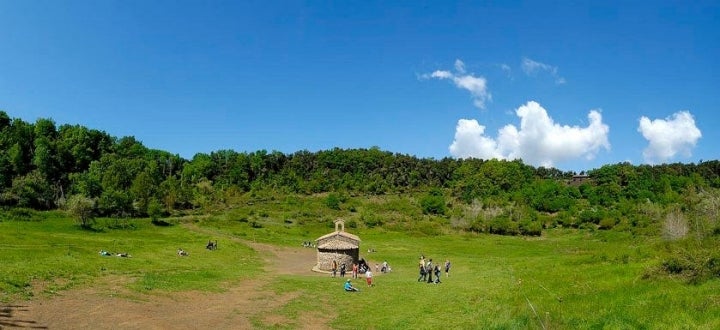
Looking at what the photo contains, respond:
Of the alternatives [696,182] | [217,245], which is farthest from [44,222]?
[696,182]

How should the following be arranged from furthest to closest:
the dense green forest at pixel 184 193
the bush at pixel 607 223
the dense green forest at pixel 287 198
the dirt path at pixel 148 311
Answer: the bush at pixel 607 223 → the dense green forest at pixel 184 193 → the dense green forest at pixel 287 198 → the dirt path at pixel 148 311

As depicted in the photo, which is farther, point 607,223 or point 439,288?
point 607,223

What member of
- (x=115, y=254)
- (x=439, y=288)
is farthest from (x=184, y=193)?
(x=439, y=288)

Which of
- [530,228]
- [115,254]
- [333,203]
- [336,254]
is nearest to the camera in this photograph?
[115,254]

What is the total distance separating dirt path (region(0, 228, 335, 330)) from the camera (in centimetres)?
2448

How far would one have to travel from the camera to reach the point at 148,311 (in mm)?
28500

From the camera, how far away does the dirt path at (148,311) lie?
24484 millimetres

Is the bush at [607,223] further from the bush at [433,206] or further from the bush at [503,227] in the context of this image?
the bush at [433,206]

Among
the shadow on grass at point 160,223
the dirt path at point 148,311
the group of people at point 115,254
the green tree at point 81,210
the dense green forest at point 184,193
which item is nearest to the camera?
the dirt path at point 148,311

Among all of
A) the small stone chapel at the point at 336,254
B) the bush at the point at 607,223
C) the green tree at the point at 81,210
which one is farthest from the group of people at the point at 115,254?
the bush at the point at 607,223

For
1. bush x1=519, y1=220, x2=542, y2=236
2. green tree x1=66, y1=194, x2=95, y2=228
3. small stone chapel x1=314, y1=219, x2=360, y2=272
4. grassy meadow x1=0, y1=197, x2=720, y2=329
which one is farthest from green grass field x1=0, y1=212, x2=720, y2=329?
bush x1=519, y1=220, x2=542, y2=236

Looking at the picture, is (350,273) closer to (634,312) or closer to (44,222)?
(634,312)

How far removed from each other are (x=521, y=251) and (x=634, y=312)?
70.8 metres

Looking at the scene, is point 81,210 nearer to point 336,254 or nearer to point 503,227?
point 336,254
